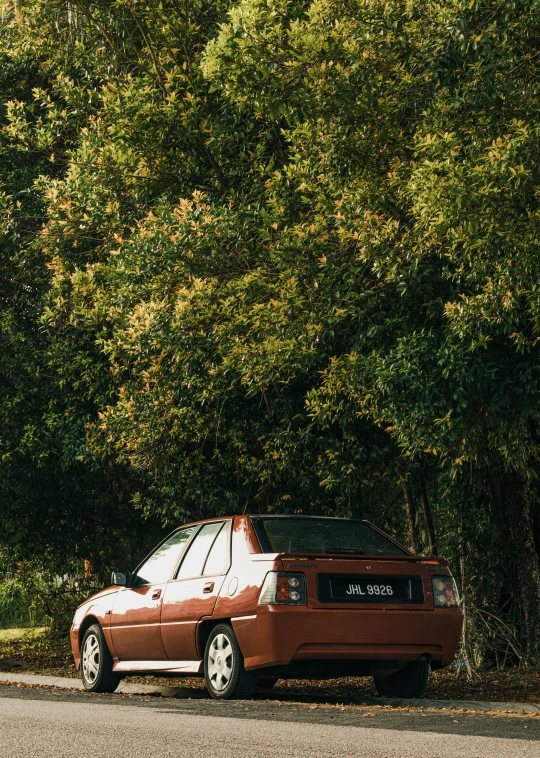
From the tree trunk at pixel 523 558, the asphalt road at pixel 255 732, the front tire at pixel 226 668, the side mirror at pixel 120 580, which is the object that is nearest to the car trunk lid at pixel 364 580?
the front tire at pixel 226 668

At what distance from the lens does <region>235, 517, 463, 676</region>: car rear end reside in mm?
9211

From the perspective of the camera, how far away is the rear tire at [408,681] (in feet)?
33.0

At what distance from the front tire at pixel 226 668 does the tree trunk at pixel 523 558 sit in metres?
4.80

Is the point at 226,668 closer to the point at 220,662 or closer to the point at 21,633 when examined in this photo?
A: the point at 220,662

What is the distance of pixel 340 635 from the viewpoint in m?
9.31

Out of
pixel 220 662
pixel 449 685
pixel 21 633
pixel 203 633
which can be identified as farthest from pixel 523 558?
pixel 21 633

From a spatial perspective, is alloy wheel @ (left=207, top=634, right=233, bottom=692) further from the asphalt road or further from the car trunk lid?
the car trunk lid

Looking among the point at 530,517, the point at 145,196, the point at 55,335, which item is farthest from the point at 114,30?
the point at 530,517

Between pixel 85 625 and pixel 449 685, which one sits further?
pixel 85 625

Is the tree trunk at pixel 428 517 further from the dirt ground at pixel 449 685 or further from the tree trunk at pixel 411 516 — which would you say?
the dirt ground at pixel 449 685

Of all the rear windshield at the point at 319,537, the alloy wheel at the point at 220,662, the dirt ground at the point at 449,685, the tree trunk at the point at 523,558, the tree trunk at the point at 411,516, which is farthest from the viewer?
the tree trunk at the point at 411,516

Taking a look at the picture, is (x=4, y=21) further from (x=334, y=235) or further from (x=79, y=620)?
(x=79, y=620)

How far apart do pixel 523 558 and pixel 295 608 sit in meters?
5.10

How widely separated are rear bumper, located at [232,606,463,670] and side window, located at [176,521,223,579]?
1.10m
